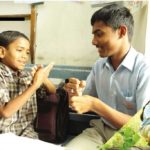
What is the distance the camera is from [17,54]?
0.95 meters

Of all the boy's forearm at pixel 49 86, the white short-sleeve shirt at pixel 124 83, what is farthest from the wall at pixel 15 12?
the white short-sleeve shirt at pixel 124 83

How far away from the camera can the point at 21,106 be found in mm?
947

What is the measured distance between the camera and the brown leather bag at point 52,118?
3.27 feet

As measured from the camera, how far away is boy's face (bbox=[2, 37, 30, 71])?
3.10 feet

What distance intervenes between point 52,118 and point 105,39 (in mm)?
346

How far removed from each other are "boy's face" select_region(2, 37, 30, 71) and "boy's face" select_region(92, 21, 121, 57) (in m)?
0.23

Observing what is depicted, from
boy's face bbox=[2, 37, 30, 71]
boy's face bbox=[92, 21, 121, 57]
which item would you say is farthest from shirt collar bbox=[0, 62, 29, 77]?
boy's face bbox=[92, 21, 121, 57]

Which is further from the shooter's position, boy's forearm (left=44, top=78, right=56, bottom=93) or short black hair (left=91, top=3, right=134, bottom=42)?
boy's forearm (left=44, top=78, right=56, bottom=93)

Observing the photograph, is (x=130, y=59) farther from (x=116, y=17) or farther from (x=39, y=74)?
(x=39, y=74)

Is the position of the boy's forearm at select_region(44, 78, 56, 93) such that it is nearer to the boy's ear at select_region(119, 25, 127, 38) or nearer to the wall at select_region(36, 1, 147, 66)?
the wall at select_region(36, 1, 147, 66)

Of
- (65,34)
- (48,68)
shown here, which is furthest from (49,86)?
(65,34)

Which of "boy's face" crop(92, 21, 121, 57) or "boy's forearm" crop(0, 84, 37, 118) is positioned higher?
"boy's face" crop(92, 21, 121, 57)

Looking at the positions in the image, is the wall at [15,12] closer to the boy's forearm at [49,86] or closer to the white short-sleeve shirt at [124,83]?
the boy's forearm at [49,86]

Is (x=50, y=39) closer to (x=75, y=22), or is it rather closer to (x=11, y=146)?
(x=75, y=22)
